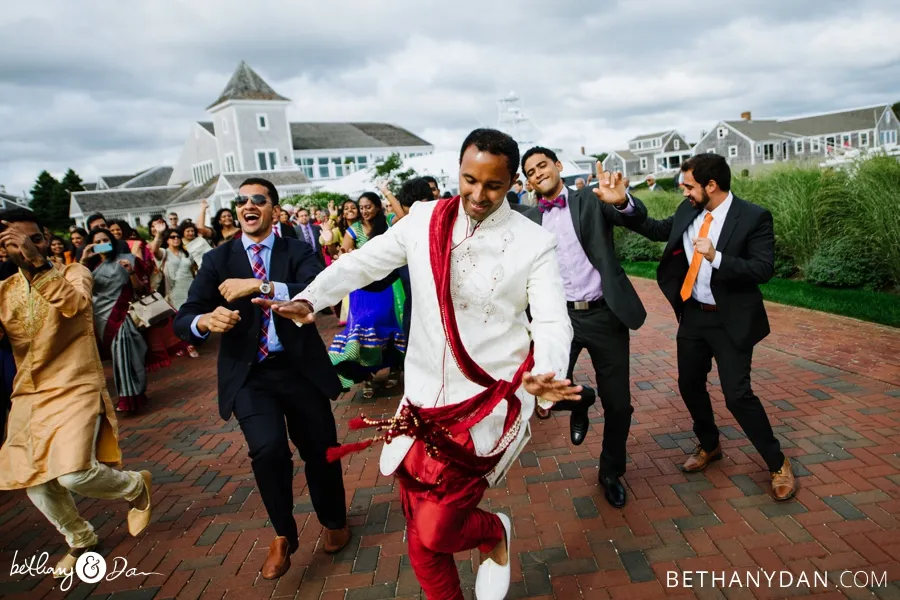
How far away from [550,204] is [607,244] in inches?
18.8

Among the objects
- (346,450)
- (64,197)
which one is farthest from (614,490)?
(64,197)

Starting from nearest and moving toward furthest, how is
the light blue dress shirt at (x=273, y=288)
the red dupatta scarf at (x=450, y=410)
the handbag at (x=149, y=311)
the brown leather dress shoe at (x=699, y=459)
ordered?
the red dupatta scarf at (x=450, y=410) → the light blue dress shirt at (x=273, y=288) → the brown leather dress shoe at (x=699, y=459) → the handbag at (x=149, y=311)

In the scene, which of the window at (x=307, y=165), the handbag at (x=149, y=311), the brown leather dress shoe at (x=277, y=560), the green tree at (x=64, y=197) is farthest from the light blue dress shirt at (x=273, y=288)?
the green tree at (x=64, y=197)

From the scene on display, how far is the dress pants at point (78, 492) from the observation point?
10.9 feet

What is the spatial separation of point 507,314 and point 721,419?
326 centimetres

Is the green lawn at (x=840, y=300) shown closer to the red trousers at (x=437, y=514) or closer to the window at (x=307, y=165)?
the red trousers at (x=437, y=514)

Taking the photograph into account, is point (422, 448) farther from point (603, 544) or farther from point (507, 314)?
point (603, 544)

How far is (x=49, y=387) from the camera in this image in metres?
3.43

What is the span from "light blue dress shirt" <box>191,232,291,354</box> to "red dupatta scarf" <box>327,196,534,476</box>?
0.89 metres

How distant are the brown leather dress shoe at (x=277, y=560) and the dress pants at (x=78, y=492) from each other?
117cm

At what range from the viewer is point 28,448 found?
3.29 metres

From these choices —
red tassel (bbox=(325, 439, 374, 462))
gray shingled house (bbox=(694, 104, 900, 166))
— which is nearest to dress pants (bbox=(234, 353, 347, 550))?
red tassel (bbox=(325, 439, 374, 462))

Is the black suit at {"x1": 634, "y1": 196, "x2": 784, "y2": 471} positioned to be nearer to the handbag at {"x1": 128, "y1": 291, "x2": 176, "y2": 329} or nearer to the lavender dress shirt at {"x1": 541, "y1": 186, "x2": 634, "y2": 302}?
the lavender dress shirt at {"x1": 541, "y1": 186, "x2": 634, "y2": 302}

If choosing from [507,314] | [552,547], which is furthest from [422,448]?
[552,547]
